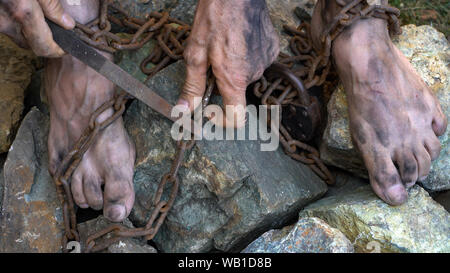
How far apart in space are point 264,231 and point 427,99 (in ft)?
2.88

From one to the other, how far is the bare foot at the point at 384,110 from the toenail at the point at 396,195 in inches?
0.4

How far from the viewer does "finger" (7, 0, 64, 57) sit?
1.81m

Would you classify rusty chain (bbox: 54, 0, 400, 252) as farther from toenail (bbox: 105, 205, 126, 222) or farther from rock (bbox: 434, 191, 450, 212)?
rock (bbox: 434, 191, 450, 212)

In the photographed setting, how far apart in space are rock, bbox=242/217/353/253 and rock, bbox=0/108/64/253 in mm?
767

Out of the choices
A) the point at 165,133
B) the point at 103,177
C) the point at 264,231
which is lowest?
the point at 264,231

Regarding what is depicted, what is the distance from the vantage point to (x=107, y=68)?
2020 mm

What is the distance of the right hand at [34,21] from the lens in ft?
5.94

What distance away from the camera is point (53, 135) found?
7.00 feet

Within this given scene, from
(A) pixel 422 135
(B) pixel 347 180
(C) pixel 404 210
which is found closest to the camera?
(C) pixel 404 210

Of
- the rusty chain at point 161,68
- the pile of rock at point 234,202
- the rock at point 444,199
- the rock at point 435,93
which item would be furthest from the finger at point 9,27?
the rock at point 444,199

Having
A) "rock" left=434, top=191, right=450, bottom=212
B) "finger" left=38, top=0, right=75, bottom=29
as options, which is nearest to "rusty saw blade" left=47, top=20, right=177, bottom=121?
"finger" left=38, top=0, right=75, bottom=29

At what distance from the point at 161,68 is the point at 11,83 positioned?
773 mm

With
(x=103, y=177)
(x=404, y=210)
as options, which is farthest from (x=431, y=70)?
(x=103, y=177)

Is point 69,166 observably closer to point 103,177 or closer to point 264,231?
point 103,177
